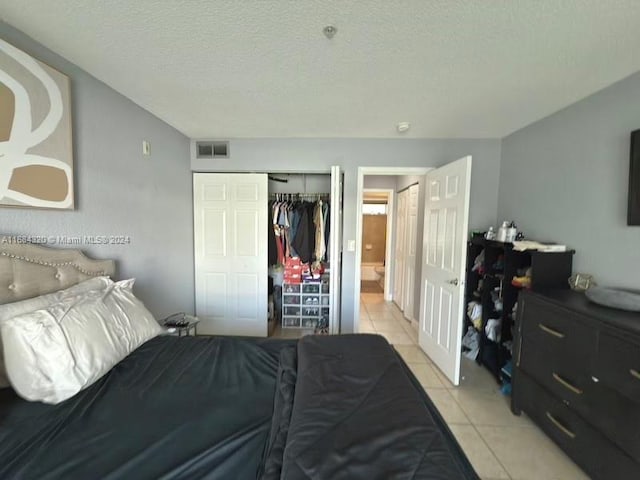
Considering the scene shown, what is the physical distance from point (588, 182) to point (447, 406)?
73.6 inches

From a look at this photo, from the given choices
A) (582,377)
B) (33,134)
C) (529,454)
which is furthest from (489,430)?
(33,134)

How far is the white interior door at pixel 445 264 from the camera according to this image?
2051 millimetres

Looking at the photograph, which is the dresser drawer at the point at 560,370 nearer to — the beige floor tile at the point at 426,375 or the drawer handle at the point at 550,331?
the drawer handle at the point at 550,331

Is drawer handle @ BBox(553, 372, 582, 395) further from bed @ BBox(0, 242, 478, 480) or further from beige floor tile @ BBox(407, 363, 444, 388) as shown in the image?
bed @ BBox(0, 242, 478, 480)

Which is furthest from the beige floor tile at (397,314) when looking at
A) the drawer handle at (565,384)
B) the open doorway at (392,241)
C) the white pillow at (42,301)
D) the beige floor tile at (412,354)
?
the white pillow at (42,301)

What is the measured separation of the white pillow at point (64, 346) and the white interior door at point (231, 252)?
1604 millimetres

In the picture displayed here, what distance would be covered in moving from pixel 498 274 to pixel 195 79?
2.79 metres

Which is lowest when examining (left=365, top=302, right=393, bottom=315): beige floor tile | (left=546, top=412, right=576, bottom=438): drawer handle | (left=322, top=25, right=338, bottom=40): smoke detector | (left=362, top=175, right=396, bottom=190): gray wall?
(left=365, top=302, right=393, bottom=315): beige floor tile

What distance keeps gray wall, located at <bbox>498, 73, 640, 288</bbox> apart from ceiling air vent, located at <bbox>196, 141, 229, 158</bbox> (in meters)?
2.93

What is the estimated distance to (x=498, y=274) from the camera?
2246mm

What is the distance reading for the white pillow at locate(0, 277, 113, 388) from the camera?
1022 mm

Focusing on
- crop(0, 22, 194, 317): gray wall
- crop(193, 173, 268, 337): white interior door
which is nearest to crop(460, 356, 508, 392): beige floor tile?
crop(193, 173, 268, 337): white interior door

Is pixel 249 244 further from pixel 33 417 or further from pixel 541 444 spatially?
pixel 541 444

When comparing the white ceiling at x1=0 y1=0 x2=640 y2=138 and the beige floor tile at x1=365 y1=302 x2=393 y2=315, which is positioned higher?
the white ceiling at x1=0 y1=0 x2=640 y2=138
